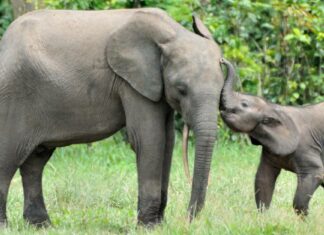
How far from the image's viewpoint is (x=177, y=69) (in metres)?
8.65

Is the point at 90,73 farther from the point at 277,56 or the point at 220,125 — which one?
the point at 277,56

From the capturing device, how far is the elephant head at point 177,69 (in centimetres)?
851

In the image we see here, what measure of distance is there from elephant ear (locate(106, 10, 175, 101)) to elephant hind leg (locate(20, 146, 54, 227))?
49.1 inches

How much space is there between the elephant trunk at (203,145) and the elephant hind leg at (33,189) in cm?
169

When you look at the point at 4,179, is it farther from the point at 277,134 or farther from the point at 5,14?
the point at 5,14

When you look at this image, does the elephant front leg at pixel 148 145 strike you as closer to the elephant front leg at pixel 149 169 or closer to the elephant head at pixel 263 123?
the elephant front leg at pixel 149 169

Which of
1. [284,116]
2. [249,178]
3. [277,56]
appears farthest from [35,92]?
[277,56]

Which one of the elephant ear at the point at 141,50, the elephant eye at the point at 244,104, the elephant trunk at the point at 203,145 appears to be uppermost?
the elephant ear at the point at 141,50

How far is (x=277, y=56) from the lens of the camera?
15.9 metres

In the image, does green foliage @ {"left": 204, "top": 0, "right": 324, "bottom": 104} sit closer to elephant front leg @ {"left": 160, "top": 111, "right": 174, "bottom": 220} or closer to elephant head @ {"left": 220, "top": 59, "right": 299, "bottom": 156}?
elephant head @ {"left": 220, "top": 59, "right": 299, "bottom": 156}

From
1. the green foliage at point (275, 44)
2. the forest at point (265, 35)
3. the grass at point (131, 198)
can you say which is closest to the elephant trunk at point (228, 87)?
the grass at point (131, 198)

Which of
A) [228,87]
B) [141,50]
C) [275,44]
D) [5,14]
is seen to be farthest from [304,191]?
[5,14]

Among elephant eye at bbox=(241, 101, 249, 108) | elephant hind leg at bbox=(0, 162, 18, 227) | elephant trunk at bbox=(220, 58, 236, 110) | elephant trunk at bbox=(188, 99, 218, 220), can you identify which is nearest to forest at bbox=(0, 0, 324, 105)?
elephant eye at bbox=(241, 101, 249, 108)

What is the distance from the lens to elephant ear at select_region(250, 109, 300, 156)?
31.6 feet
